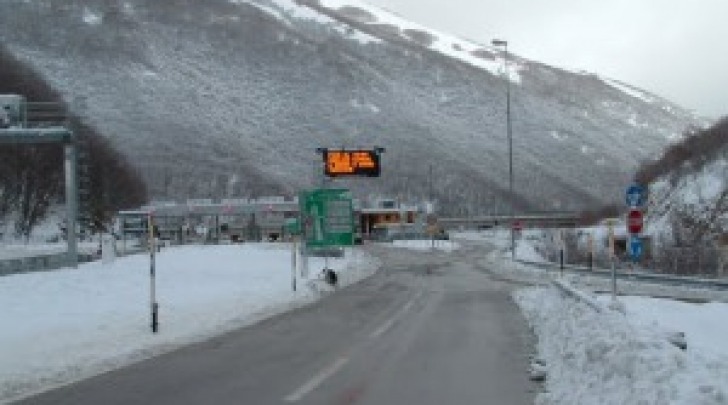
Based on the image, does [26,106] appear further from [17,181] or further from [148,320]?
[17,181]

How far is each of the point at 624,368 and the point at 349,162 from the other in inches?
1577

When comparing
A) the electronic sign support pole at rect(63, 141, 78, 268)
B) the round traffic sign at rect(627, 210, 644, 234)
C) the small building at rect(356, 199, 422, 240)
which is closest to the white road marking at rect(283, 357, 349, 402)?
the round traffic sign at rect(627, 210, 644, 234)

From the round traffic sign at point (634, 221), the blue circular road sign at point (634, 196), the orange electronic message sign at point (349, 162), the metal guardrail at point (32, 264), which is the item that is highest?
the orange electronic message sign at point (349, 162)

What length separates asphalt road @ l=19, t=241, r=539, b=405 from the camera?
1209 centimetres

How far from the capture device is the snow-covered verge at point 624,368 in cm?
872

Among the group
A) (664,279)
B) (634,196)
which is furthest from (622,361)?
(664,279)

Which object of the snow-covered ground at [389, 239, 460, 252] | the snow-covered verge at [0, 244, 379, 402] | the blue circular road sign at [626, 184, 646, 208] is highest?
the blue circular road sign at [626, 184, 646, 208]

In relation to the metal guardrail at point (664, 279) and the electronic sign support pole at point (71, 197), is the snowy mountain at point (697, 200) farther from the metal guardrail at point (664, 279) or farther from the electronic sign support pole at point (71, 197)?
the electronic sign support pole at point (71, 197)

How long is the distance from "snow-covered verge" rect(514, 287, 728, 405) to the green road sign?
84.4ft

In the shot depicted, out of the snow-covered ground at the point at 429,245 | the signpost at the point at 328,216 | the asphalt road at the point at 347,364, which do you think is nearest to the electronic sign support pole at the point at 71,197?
the signpost at the point at 328,216

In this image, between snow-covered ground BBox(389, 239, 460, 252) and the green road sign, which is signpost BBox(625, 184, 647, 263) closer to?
the green road sign

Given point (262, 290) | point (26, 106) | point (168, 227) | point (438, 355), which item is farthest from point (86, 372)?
point (168, 227)

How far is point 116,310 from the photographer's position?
85.8ft

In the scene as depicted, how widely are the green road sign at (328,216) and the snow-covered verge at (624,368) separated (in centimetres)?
2574
